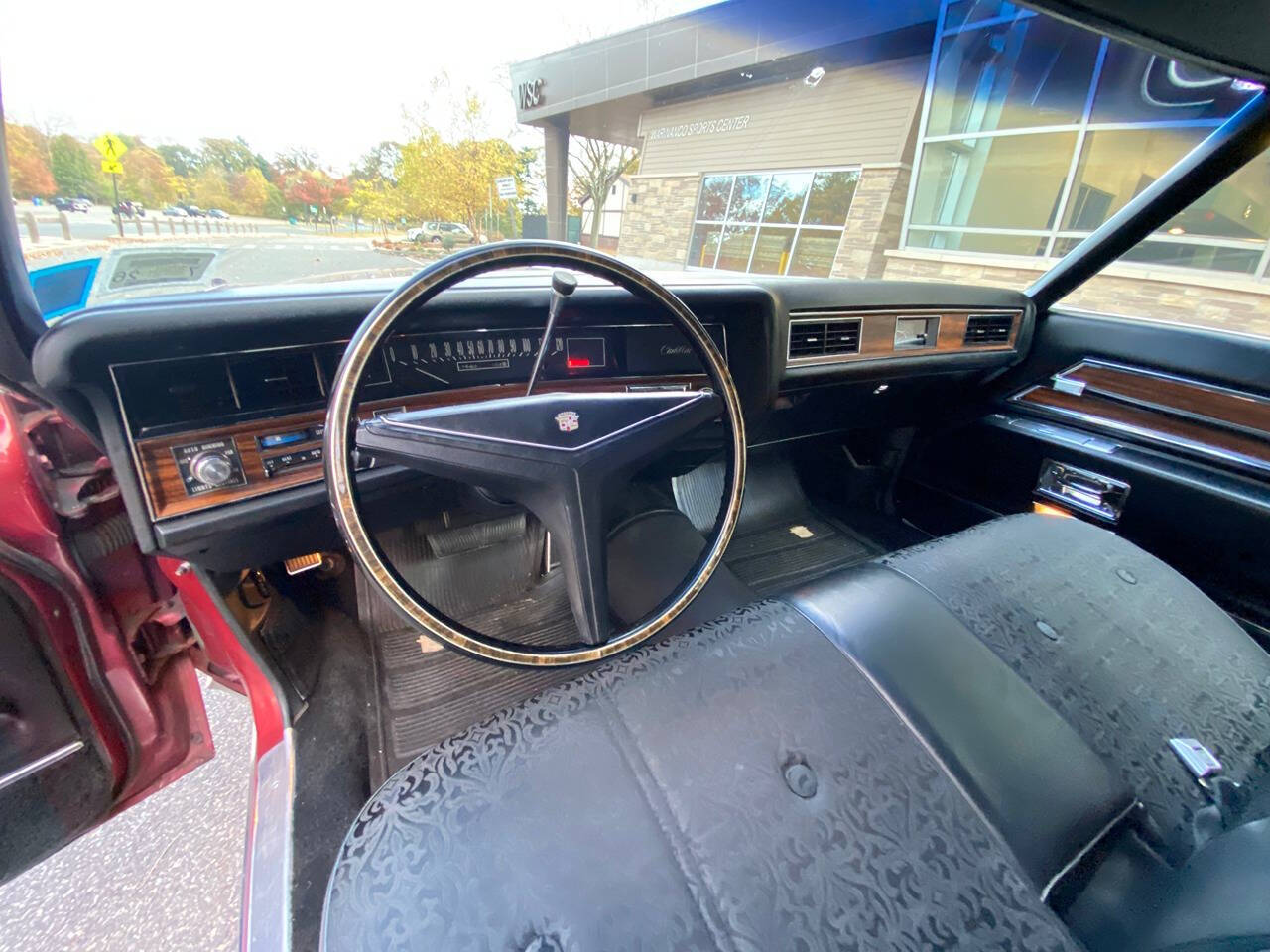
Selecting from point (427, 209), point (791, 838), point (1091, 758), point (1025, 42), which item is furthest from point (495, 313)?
point (1025, 42)

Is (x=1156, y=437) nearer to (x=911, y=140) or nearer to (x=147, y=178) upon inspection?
(x=911, y=140)

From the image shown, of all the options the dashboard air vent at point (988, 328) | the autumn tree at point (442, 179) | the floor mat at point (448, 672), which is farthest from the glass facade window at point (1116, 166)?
the floor mat at point (448, 672)

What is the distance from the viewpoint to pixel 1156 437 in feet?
5.64

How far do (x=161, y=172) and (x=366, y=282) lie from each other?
0.37 m

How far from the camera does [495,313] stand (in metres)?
1.25

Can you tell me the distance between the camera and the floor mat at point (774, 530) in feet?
6.97

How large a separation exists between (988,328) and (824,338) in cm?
74

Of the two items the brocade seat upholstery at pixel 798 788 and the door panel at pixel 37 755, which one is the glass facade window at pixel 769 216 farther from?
the door panel at pixel 37 755

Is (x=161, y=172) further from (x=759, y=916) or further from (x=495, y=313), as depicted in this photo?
(x=759, y=916)

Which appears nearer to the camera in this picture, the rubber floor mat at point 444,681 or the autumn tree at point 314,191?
the autumn tree at point 314,191

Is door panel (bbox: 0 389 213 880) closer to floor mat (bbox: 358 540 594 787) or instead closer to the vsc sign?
floor mat (bbox: 358 540 594 787)

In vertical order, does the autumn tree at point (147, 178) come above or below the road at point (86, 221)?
above

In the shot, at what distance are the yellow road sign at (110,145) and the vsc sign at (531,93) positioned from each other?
3.54 ft

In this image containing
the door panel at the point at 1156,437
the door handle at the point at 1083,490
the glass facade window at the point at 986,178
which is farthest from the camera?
the glass facade window at the point at 986,178
